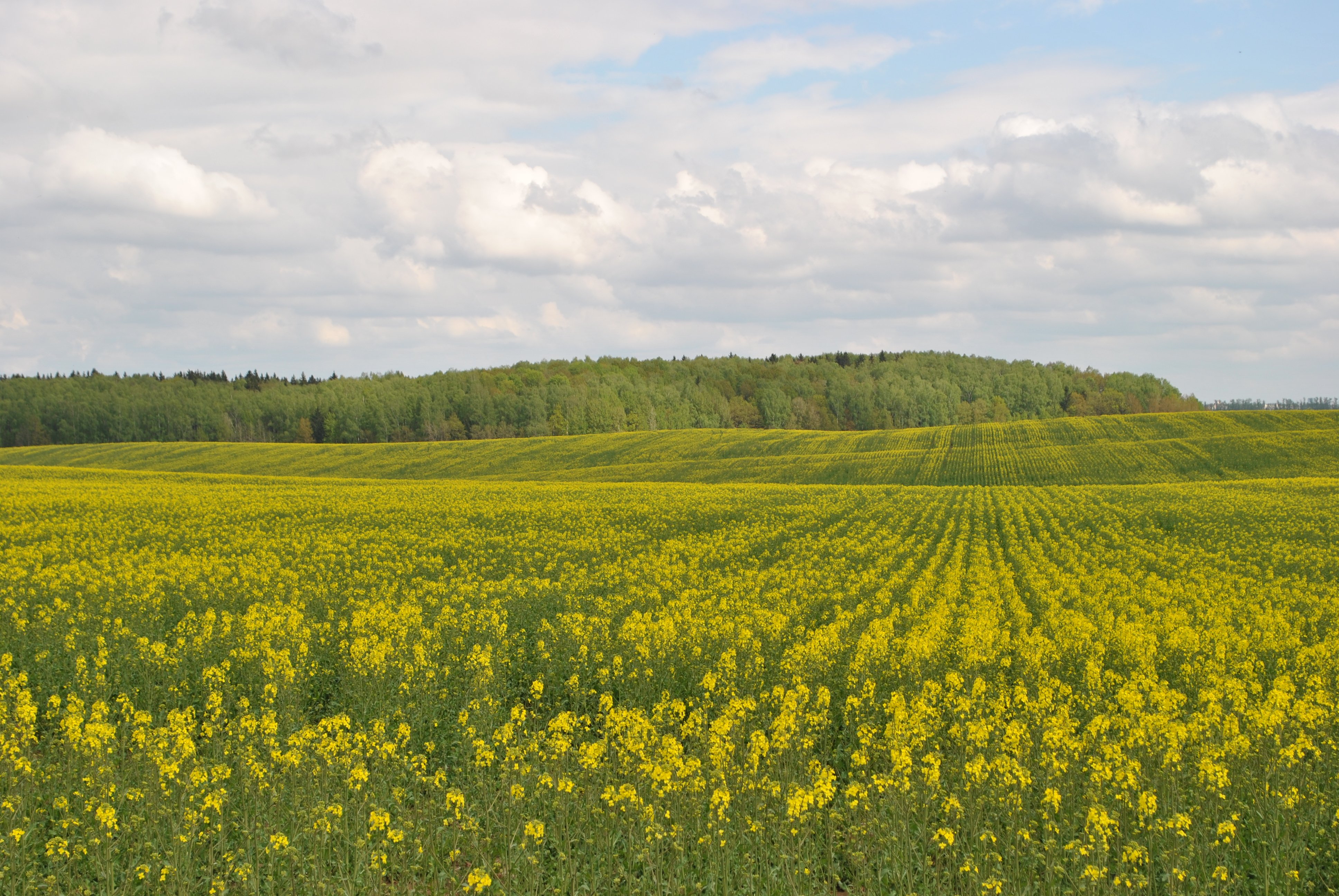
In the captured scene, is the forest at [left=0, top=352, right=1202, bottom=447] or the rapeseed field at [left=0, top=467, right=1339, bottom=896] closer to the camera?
the rapeseed field at [left=0, top=467, right=1339, bottom=896]

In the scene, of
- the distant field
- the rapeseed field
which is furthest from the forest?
the rapeseed field

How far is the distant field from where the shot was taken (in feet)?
218

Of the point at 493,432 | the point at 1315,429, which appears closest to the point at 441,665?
the point at 1315,429

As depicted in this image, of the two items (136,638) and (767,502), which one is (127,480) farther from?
(136,638)

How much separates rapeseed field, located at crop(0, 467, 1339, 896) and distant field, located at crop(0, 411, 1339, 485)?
4451 centimetres

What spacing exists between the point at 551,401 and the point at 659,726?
124 metres

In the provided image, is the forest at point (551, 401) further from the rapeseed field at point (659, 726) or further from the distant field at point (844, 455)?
the rapeseed field at point (659, 726)

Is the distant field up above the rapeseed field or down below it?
above

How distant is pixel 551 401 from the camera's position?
132625 mm

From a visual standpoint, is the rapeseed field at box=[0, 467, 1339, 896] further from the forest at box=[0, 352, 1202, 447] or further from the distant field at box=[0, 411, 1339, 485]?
the forest at box=[0, 352, 1202, 447]

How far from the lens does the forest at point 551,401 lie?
12825 centimetres

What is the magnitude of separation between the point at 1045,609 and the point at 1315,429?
A: 2856 inches

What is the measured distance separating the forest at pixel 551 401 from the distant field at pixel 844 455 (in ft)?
103

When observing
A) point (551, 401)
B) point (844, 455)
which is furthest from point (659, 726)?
point (551, 401)
